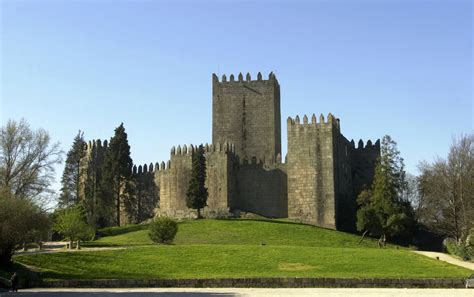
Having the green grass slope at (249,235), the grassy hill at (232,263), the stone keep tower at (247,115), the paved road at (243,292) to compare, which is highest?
the stone keep tower at (247,115)

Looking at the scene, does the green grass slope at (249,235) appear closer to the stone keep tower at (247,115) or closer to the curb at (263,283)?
the curb at (263,283)

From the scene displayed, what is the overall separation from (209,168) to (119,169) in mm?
8517

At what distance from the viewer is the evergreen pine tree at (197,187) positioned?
177 feet

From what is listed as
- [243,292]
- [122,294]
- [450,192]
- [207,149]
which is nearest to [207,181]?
[207,149]

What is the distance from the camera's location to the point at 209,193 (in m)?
56.7

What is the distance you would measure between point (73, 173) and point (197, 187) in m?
16.2

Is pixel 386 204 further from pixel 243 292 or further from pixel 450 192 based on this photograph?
pixel 243 292

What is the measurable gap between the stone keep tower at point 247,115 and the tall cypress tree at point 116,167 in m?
9.28

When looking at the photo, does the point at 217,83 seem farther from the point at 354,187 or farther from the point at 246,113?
the point at 354,187

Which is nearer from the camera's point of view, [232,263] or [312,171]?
[232,263]

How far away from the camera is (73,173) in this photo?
211ft

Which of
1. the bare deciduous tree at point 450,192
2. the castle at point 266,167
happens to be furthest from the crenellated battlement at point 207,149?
the bare deciduous tree at point 450,192

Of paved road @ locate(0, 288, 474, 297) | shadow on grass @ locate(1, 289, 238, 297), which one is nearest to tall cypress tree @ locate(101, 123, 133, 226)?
paved road @ locate(0, 288, 474, 297)

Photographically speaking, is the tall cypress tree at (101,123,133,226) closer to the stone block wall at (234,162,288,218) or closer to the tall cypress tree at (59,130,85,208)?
the tall cypress tree at (59,130,85,208)
